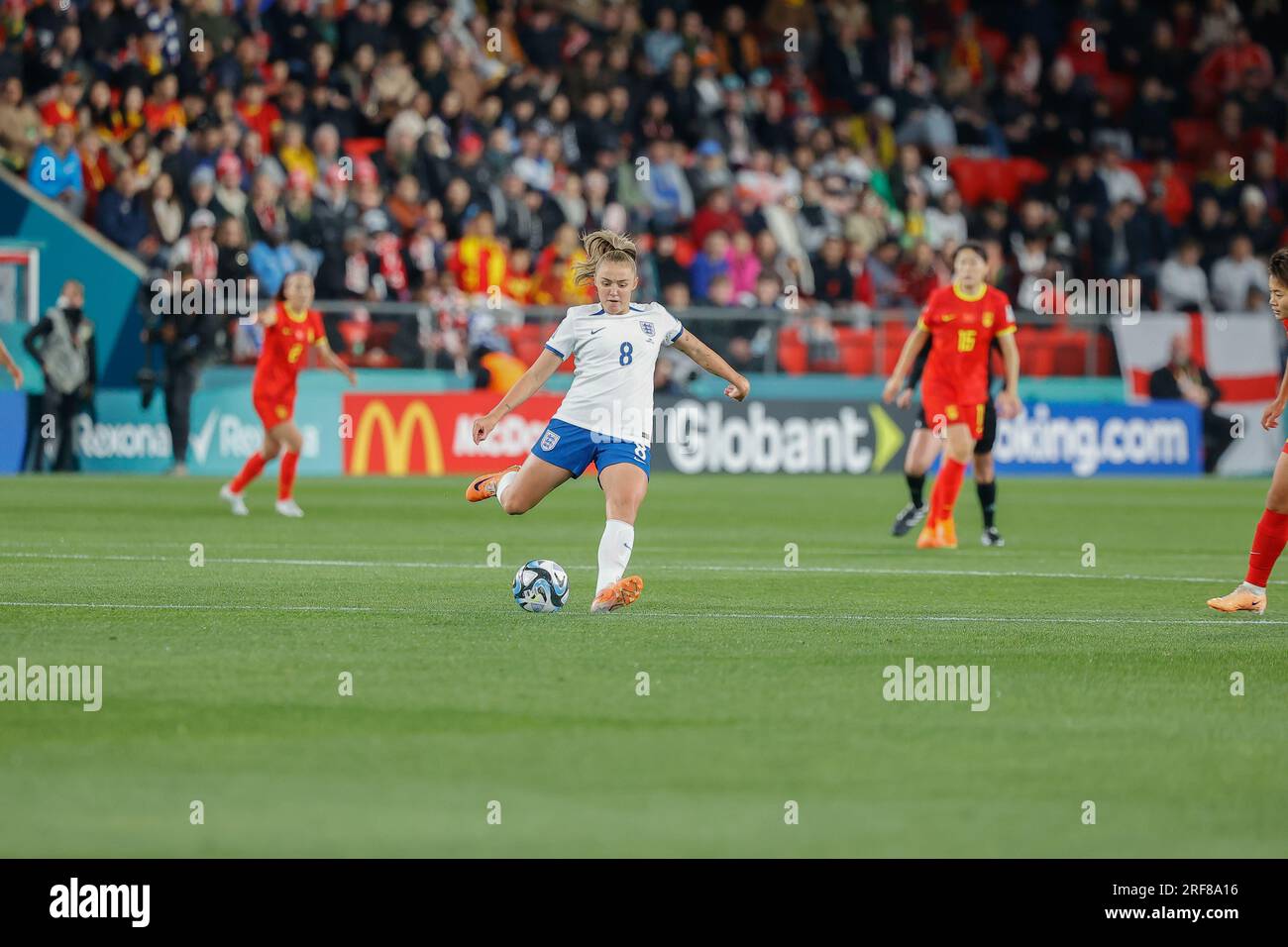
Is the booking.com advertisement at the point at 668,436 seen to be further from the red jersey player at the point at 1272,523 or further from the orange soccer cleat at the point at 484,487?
the orange soccer cleat at the point at 484,487

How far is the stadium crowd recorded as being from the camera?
84.8 ft

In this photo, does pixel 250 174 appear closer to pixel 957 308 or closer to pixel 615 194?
pixel 615 194

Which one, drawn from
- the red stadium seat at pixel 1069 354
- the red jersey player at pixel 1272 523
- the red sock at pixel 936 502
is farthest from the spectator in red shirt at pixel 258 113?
the red jersey player at pixel 1272 523

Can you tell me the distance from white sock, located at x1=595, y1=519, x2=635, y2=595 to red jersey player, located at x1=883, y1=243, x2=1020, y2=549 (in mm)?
6552

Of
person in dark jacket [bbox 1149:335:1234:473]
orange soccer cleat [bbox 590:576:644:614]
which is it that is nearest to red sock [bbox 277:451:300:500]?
orange soccer cleat [bbox 590:576:644:614]

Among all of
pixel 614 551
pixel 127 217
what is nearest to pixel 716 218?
pixel 127 217

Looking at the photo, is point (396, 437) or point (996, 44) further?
point (996, 44)

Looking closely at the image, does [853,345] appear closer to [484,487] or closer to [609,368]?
[484,487]

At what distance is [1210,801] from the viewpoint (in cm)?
636

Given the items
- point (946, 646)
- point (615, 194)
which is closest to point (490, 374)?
point (615, 194)

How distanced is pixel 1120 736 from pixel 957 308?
10.4 metres

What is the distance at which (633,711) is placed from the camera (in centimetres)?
774

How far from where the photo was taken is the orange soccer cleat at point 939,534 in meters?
17.2

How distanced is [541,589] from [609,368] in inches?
48.4
